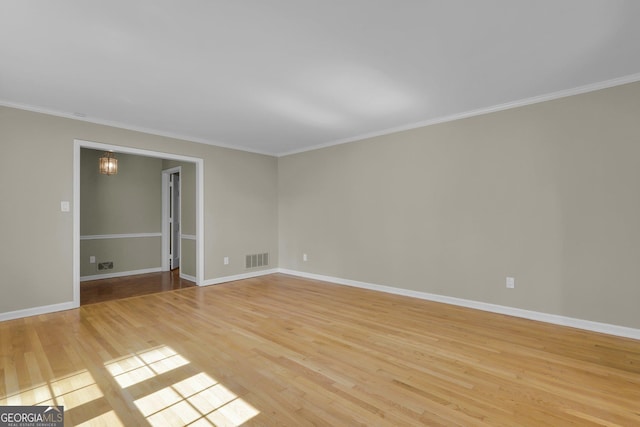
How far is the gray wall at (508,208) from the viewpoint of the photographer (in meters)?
3.05

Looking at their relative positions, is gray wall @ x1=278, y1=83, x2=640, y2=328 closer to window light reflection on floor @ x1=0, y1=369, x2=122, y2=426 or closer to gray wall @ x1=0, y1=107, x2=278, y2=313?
→ gray wall @ x1=0, y1=107, x2=278, y2=313

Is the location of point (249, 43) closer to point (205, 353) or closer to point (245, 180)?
point (205, 353)

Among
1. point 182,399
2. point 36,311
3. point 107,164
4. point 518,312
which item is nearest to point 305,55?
point 182,399

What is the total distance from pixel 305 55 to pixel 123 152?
12.3ft

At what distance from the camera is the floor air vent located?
5.92 metres

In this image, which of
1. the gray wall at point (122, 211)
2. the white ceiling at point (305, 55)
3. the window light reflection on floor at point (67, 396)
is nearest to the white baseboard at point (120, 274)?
the gray wall at point (122, 211)

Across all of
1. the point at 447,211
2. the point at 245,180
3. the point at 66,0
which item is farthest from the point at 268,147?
the point at 66,0

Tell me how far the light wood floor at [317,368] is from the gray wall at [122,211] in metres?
2.51

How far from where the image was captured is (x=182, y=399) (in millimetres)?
1986

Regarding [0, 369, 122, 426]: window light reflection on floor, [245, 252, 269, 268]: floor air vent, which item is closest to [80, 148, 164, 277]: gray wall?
[245, 252, 269, 268]: floor air vent

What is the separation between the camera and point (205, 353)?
2.67 metres

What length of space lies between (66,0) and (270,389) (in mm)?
2806

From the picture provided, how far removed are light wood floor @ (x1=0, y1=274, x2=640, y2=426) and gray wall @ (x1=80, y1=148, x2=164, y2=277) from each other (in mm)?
2514

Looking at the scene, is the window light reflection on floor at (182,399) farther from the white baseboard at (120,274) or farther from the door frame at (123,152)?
the white baseboard at (120,274)
